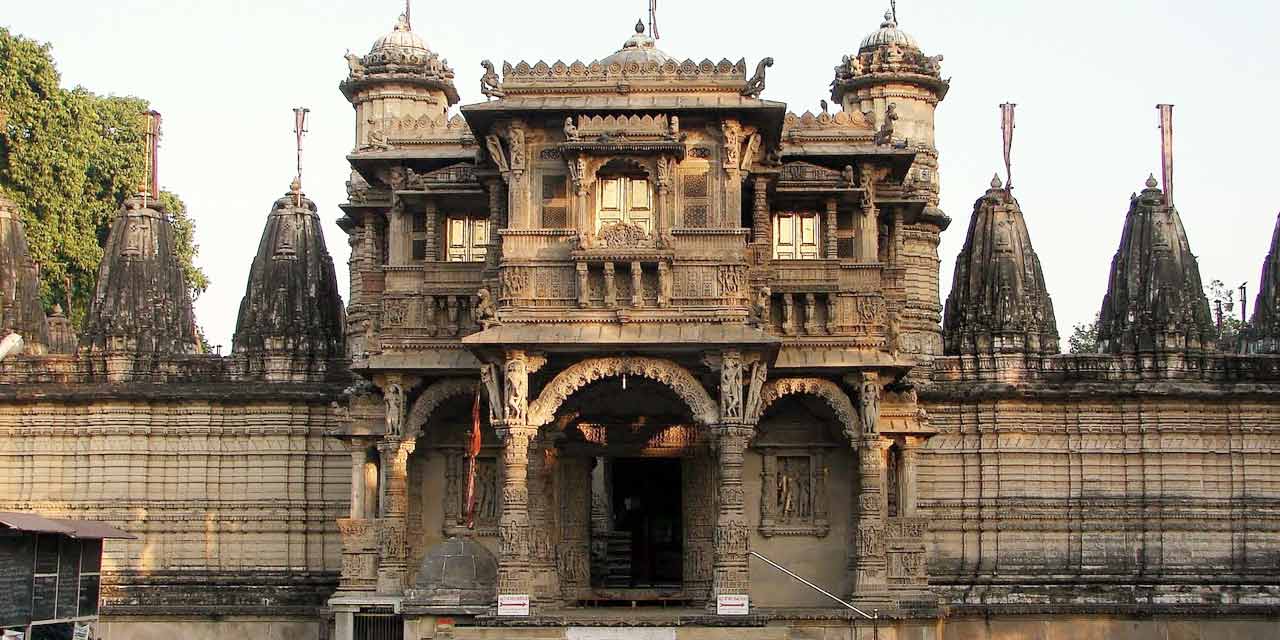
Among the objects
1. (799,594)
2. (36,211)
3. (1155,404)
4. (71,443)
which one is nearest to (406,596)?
(799,594)

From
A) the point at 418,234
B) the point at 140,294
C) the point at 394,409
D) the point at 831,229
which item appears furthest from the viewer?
the point at 140,294

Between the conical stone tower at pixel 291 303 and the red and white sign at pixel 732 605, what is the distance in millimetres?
13690

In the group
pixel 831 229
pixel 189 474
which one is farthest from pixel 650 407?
pixel 189 474

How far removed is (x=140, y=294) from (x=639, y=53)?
13642 millimetres

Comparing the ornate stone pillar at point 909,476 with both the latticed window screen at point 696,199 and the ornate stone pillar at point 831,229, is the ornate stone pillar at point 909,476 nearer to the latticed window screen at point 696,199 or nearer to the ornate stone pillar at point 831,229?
the ornate stone pillar at point 831,229

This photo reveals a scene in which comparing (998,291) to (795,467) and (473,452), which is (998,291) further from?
(473,452)

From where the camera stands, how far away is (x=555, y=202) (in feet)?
105

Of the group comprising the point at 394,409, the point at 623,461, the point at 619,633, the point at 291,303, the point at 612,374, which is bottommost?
the point at 619,633

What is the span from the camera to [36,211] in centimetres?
5569

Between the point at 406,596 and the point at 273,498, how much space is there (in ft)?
28.6

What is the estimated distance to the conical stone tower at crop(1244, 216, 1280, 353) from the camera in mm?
40906

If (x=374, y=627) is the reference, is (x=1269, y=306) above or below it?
above

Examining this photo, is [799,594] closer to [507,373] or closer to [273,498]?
[507,373]

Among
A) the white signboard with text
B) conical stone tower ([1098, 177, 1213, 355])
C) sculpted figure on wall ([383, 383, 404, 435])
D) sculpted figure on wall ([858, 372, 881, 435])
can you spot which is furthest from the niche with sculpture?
conical stone tower ([1098, 177, 1213, 355])
